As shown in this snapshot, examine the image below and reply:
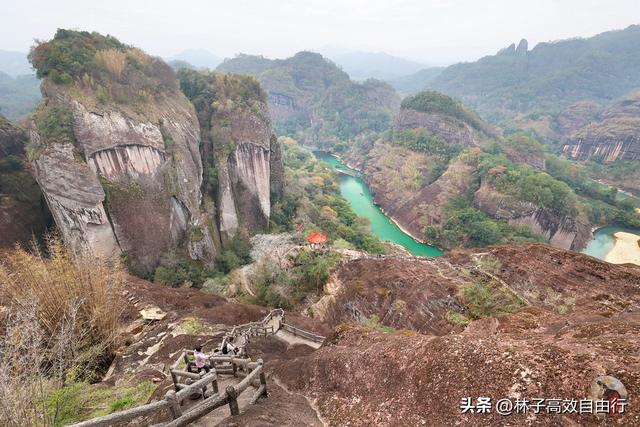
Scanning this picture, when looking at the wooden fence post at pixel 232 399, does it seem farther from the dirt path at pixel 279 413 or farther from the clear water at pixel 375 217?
the clear water at pixel 375 217

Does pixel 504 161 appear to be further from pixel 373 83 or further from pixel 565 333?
pixel 373 83

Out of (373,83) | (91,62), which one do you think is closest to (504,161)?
(91,62)

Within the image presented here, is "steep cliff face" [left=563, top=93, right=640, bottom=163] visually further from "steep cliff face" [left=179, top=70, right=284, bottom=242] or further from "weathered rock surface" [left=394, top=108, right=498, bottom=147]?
"steep cliff face" [left=179, top=70, right=284, bottom=242]

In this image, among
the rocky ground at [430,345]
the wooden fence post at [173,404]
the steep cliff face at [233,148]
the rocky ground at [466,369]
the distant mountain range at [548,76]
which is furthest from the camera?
the distant mountain range at [548,76]

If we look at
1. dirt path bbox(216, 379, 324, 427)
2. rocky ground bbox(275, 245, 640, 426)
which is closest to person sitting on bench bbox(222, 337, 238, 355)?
rocky ground bbox(275, 245, 640, 426)

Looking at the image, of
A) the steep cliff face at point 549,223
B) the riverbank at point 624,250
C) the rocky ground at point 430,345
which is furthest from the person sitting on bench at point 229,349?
the riverbank at point 624,250
